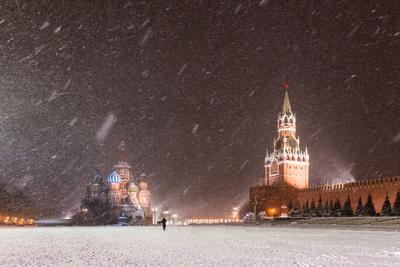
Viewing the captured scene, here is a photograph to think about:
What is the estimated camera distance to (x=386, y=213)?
4341 centimetres

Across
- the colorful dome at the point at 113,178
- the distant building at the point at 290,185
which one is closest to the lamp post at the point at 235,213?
the distant building at the point at 290,185

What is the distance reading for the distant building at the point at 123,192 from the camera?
9631 cm

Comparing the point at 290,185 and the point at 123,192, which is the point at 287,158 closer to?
the point at 290,185

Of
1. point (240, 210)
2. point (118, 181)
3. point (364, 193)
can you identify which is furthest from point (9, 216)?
point (364, 193)

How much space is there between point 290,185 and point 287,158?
20.7 feet

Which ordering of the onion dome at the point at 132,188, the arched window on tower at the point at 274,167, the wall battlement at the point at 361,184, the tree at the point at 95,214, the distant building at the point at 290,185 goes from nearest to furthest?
the wall battlement at the point at 361,184
the distant building at the point at 290,185
the tree at the point at 95,214
the arched window on tower at the point at 274,167
the onion dome at the point at 132,188

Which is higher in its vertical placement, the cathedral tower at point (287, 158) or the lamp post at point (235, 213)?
the cathedral tower at point (287, 158)

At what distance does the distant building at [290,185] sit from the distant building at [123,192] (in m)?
23.5

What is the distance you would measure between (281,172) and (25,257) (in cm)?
8432

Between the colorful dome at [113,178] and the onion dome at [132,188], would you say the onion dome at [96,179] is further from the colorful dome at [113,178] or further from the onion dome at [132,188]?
the onion dome at [132,188]

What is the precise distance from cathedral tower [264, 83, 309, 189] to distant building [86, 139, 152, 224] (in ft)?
83.0

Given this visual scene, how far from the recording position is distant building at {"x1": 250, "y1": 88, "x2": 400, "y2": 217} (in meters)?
61.7

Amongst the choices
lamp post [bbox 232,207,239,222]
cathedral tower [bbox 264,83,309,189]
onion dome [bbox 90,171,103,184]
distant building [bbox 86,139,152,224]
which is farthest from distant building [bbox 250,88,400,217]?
onion dome [bbox 90,171,103,184]

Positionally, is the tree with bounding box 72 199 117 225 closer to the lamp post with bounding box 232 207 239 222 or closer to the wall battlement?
the lamp post with bounding box 232 207 239 222
